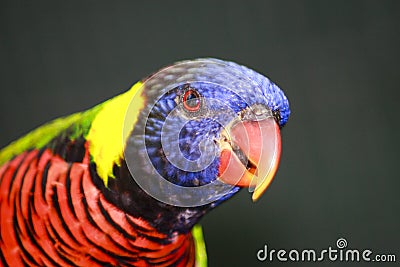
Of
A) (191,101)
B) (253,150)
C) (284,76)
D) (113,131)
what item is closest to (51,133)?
(113,131)

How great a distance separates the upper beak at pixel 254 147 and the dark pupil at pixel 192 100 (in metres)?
0.09

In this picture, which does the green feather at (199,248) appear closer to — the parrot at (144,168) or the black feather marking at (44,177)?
the parrot at (144,168)

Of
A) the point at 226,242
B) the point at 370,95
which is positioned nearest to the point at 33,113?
the point at 226,242

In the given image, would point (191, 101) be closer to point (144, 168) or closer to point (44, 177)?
point (144, 168)

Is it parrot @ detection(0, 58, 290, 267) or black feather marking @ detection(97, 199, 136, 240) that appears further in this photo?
black feather marking @ detection(97, 199, 136, 240)

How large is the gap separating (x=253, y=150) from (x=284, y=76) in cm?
85

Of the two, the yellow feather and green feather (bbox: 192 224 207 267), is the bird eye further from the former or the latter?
green feather (bbox: 192 224 207 267)

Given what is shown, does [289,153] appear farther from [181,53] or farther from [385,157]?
[181,53]

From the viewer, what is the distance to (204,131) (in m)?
1.00

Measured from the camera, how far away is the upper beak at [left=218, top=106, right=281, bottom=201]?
3.25 ft

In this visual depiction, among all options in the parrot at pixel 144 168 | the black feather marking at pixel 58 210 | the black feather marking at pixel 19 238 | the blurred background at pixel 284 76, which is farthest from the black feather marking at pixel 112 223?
the blurred background at pixel 284 76

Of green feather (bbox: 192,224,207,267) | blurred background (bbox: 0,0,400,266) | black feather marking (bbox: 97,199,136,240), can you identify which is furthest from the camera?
blurred background (bbox: 0,0,400,266)

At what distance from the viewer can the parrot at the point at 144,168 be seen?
1.00m

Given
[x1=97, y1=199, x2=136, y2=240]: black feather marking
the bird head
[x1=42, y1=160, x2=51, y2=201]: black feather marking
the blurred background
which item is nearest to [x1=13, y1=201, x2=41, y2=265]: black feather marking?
[x1=42, y1=160, x2=51, y2=201]: black feather marking
